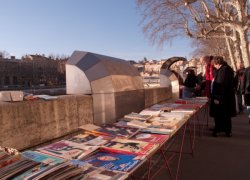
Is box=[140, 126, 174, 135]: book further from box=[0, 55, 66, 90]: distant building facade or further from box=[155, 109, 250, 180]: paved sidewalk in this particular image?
box=[0, 55, 66, 90]: distant building facade

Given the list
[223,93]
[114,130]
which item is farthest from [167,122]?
[223,93]

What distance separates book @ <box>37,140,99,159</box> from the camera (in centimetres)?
253

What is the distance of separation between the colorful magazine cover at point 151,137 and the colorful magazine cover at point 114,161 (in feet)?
1.64

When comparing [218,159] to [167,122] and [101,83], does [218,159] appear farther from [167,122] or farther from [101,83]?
[101,83]

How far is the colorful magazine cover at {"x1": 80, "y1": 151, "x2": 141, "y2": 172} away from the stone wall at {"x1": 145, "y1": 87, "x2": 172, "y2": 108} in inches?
299

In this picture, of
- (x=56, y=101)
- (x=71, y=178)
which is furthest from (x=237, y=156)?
(x=71, y=178)

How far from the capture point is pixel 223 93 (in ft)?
24.1

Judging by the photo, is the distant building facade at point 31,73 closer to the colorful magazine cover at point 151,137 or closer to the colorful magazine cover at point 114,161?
the colorful magazine cover at point 151,137

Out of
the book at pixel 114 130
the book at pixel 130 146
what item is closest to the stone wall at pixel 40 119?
the book at pixel 114 130

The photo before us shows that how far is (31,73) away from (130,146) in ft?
304

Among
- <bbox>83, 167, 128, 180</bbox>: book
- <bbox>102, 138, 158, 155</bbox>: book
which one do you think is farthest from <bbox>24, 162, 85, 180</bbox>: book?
<bbox>102, 138, 158, 155</bbox>: book

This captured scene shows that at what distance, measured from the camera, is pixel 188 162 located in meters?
5.62

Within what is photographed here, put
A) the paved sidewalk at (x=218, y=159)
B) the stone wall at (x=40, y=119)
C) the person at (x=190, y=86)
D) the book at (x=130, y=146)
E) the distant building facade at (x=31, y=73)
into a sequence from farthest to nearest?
the distant building facade at (x=31, y=73) → the person at (x=190, y=86) → the paved sidewalk at (x=218, y=159) → the stone wall at (x=40, y=119) → the book at (x=130, y=146)

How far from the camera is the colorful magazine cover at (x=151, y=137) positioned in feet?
9.85
